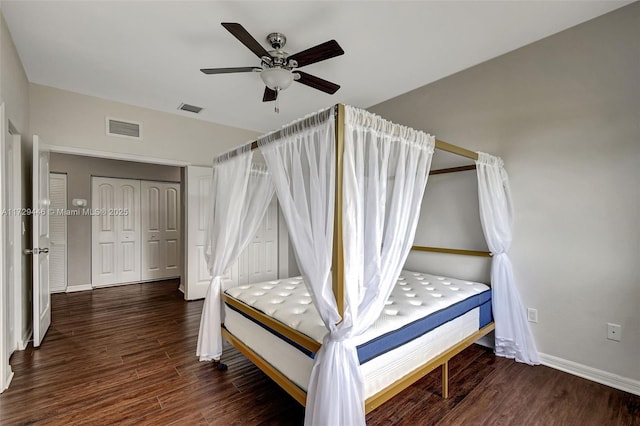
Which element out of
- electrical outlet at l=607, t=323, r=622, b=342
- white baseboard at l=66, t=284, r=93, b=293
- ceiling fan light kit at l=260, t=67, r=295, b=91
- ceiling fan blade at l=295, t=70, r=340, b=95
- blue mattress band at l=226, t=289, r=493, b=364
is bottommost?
white baseboard at l=66, t=284, r=93, b=293

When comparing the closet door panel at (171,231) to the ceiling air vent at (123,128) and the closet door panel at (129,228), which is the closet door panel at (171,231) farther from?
the ceiling air vent at (123,128)

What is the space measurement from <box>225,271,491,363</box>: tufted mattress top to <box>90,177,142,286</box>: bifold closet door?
4.13 meters

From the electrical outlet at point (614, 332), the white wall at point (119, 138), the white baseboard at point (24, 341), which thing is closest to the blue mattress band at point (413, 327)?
the electrical outlet at point (614, 332)

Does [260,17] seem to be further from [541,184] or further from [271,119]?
[541,184]

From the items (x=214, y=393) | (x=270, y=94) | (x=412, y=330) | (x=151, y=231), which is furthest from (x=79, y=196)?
(x=412, y=330)

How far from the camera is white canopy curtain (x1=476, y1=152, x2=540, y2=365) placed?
251 cm

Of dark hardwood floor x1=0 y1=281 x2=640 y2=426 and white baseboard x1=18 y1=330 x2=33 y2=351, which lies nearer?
dark hardwood floor x1=0 y1=281 x2=640 y2=426

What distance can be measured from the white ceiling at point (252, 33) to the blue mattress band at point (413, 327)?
2.26 m

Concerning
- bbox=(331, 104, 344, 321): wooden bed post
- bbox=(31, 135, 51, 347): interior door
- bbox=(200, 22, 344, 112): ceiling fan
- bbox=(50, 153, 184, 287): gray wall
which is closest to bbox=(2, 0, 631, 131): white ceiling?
bbox=(200, 22, 344, 112): ceiling fan

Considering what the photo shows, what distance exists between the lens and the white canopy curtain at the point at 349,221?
139 centimetres

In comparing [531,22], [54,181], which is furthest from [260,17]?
[54,181]

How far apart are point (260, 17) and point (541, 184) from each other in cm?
277

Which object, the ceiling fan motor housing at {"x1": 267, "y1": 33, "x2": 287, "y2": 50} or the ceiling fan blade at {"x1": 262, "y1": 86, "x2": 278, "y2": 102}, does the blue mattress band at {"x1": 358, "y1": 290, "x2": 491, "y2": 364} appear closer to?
the ceiling fan blade at {"x1": 262, "y1": 86, "x2": 278, "y2": 102}

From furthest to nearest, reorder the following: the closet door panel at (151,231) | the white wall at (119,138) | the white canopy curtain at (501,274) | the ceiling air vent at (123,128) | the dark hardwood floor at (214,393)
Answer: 1. the closet door panel at (151,231)
2. the ceiling air vent at (123,128)
3. the white wall at (119,138)
4. the white canopy curtain at (501,274)
5. the dark hardwood floor at (214,393)
